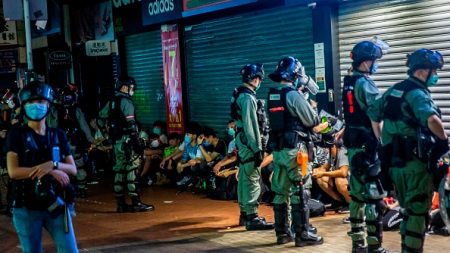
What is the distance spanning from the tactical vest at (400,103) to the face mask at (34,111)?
291 centimetres

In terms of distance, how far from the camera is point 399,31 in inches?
372

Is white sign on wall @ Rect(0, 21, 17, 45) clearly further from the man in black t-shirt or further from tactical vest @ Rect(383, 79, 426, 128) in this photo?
tactical vest @ Rect(383, 79, 426, 128)

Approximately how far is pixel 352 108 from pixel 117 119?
15.2 ft

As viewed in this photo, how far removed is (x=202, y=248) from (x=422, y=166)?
3.04 m

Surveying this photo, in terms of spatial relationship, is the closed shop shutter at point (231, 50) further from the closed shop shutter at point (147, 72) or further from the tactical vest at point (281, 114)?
the tactical vest at point (281, 114)

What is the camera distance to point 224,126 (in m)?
13.3

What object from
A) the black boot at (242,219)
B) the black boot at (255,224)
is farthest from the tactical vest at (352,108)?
the black boot at (242,219)

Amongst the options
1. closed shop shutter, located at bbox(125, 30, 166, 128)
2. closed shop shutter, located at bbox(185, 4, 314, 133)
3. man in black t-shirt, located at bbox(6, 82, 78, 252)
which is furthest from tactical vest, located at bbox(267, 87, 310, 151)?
closed shop shutter, located at bbox(125, 30, 166, 128)

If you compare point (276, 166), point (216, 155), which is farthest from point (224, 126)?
point (276, 166)

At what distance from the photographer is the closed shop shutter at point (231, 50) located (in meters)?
11.3

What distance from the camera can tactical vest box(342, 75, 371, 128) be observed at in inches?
257

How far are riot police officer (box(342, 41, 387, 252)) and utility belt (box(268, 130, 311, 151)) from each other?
90 centimetres

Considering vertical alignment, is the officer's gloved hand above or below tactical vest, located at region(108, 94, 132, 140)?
below

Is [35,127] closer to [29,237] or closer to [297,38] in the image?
[29,237]
